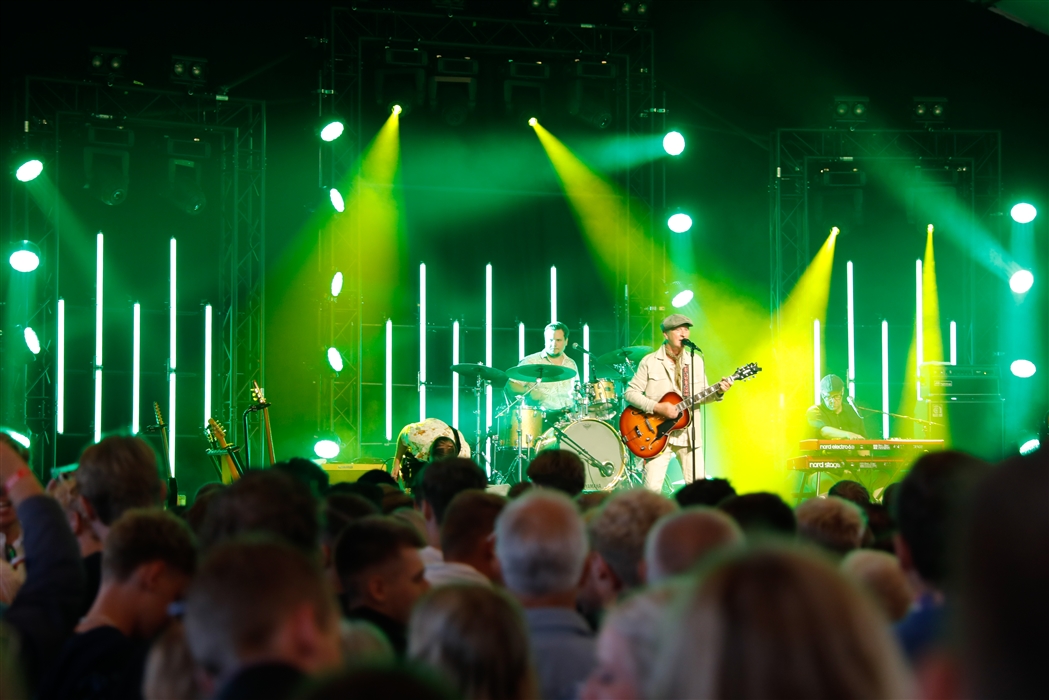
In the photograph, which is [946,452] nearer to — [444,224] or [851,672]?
[851,672]

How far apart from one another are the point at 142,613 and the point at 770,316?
14032mm

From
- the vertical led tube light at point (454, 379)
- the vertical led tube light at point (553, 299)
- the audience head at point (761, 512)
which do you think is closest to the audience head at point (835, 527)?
the audience head at point (761, 512)

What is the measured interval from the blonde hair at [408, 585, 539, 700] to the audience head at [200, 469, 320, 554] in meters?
1.04

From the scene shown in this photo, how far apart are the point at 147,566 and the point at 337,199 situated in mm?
10973

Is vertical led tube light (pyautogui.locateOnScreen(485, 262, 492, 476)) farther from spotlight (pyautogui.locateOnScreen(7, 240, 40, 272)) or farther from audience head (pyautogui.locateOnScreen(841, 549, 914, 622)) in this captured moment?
audience head (pyautogui.locateOnScreen(841, 549, 914, 622))

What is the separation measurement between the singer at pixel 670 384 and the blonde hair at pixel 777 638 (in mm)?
9626

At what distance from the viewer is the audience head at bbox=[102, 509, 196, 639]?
9.45 feet

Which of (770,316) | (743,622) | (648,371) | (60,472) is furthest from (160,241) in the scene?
(743,622)

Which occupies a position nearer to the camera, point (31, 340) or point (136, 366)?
point (31, 340)

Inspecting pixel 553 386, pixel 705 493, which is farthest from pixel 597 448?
pixel 705 493

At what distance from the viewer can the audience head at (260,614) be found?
186 cm

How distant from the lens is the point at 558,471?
19.2 ft

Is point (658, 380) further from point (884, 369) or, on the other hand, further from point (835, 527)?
point (835, 527)

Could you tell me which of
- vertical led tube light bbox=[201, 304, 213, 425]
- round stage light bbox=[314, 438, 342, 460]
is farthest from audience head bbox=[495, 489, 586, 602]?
vertical led tube light bbox=[201, 304, 213, 425]
